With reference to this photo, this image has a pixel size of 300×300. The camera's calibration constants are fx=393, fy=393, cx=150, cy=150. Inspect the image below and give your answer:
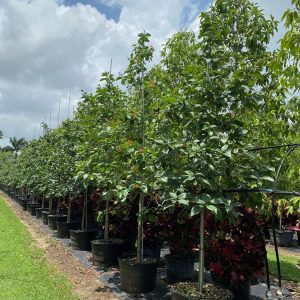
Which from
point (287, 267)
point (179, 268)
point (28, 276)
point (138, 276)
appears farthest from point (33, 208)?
point (138, 276)

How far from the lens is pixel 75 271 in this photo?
23.7ft

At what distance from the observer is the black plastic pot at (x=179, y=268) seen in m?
6.33

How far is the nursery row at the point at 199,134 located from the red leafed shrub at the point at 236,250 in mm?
31

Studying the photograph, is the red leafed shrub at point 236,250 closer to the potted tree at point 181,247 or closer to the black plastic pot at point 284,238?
the potted tree at point 181,247

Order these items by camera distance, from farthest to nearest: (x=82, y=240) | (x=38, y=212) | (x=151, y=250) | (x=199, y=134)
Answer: (x=38, y=212)
(x=82, y=240)
(x=151, y=250)
(x=199, y=134)

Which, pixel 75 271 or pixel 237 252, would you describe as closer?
pixel 237 252

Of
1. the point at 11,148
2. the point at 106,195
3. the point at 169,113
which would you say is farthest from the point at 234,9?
the point at 11,148

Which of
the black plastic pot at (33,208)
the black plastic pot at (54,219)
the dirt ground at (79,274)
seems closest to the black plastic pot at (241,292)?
the dirt ground at (79,274)

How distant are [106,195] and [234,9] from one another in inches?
138

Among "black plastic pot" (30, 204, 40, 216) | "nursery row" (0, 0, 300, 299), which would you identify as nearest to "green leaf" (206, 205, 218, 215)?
"nursery row" (0, 0, 300, 299)

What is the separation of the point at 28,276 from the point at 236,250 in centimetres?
352

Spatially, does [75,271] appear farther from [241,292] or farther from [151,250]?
[241,292]

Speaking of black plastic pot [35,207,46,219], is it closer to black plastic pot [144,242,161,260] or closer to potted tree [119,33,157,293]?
black plastic pot [144,242,161,260]

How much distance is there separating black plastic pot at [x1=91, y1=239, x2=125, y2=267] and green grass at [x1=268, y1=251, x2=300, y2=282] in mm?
2949
